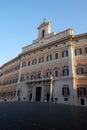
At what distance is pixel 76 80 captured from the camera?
23266 millimetres

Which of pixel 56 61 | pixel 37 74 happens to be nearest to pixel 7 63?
pixel 37 74

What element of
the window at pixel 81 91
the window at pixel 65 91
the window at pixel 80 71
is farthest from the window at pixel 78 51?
the window at pixel 65 91

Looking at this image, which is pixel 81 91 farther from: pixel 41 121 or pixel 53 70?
pixel 41 121

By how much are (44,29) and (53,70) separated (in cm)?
1287

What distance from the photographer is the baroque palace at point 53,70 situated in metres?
23.0

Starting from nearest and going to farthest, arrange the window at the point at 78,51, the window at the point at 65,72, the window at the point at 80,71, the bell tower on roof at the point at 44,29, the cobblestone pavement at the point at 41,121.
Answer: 1. the cobblestone pavement at the point at 41,121
2. the window at the point at 80,71
3. the window at the point at 65,72
4. the window at the point at 78,51
5. the bell tower on roof at the point at 44,29

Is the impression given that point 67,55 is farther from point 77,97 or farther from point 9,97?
point 9,97

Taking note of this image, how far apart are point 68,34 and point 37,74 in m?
11.3

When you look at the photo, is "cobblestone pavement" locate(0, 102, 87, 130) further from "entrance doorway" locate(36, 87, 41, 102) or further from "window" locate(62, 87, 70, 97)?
"entrance doorway" locate(36, 87, 41, 102)

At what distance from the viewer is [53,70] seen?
26688 millimetres

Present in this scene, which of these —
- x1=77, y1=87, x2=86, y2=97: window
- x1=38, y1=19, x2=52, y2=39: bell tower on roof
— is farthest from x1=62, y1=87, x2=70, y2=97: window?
x1=38, y1=19, x2=52, y2=39: bell tower on roof

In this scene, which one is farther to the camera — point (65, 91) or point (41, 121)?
point (65, 91)

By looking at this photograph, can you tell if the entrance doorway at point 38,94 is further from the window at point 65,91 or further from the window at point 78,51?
the window at point 78,51

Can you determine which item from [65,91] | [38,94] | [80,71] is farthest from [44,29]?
[65,91]
